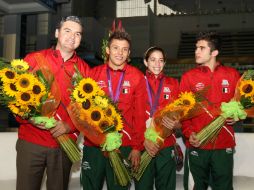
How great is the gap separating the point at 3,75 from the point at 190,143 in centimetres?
145

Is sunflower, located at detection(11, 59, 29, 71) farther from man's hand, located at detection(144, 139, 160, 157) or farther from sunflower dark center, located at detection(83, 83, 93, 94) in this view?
man's hand, located at detection(144, 139, 160, 157)

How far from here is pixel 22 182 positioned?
2.10m

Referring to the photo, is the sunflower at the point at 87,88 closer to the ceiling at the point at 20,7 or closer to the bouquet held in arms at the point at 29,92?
the bouquet held in arms at the point at 29,92

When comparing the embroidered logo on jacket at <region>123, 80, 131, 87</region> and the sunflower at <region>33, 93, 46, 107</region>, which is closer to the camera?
the sunflower at <region>33, 93, 46, 107</region>

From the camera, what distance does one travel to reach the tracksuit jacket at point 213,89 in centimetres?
256

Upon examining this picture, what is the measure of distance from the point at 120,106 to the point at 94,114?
0.48 m

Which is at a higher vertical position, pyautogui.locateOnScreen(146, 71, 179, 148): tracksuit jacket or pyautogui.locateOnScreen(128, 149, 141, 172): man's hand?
pyautogui.locateOnScreen(146, 71, 179, 148): tracksuit jacket

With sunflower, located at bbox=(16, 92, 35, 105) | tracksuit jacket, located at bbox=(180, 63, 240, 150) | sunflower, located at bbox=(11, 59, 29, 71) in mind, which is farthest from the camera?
tracksuit jacket, located at bbox=(180, 63, 240, 150)

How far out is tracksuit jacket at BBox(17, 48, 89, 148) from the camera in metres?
2.16

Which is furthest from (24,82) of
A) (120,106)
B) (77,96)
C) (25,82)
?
(120,106)

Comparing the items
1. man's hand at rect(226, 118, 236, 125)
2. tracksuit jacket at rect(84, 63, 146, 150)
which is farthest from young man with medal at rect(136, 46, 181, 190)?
man's hand at rect(226, 118, 236, 125)

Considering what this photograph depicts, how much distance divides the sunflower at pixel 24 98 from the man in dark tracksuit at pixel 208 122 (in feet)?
4.05

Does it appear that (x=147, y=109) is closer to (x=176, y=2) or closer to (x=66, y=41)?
(x=66, y=41)

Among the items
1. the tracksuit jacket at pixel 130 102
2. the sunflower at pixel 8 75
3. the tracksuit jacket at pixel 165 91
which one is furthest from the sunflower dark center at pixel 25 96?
the tracksuit jacket at pixel 165 91
